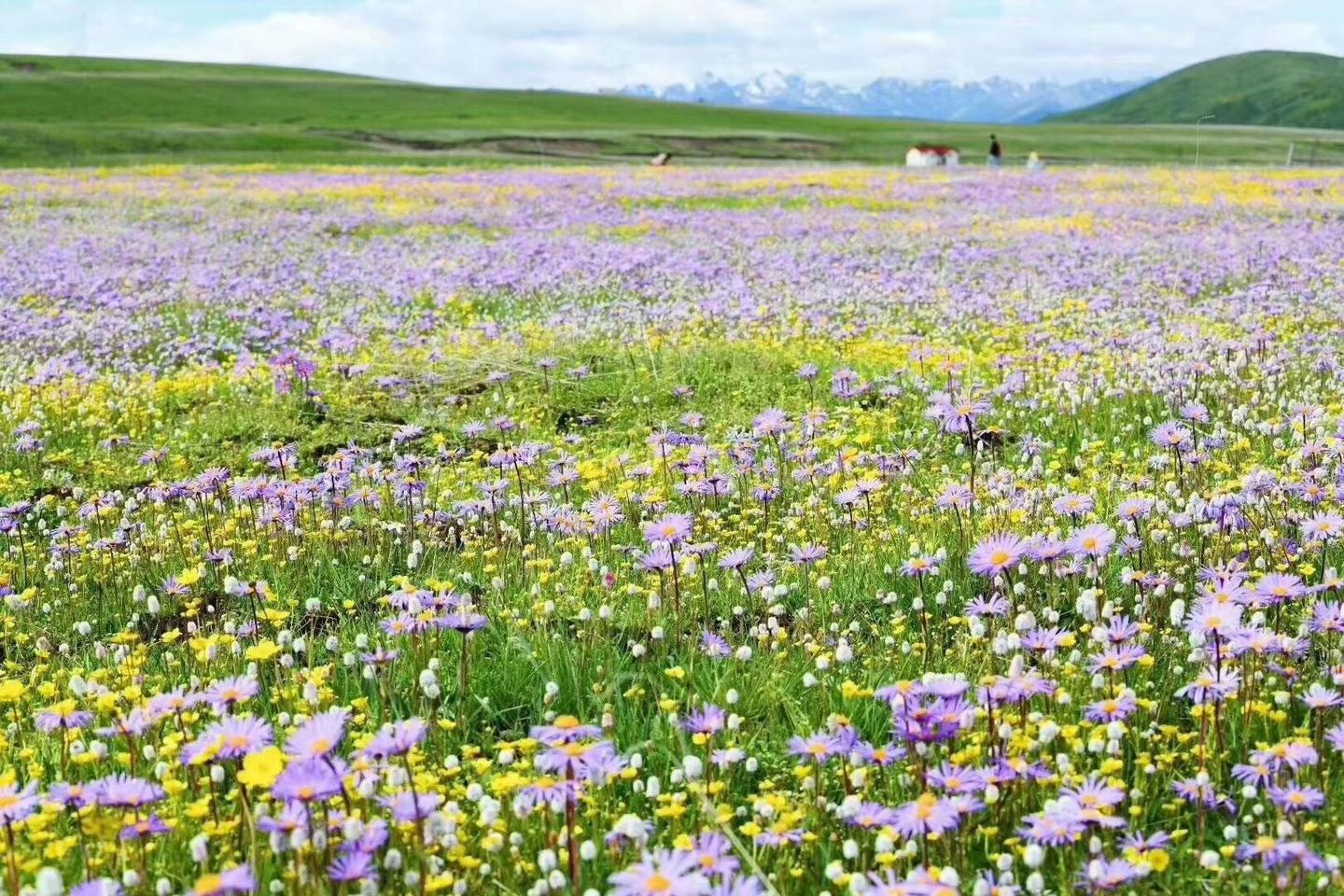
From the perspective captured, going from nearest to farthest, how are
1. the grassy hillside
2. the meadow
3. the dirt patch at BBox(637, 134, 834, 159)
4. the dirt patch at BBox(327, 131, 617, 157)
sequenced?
the meadow
the grassy hillside
the dirt patch at BBox(327, 131, 617, 157)
the dirt patch at BBox(637, 134, 834, 159)

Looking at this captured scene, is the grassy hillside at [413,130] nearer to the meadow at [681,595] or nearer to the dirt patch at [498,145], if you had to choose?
the dirt patch at [498,145]

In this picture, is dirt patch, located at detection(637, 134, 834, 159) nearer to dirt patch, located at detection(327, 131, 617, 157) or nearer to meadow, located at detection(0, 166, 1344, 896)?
dirt patch, located at detection(327, 131, 617, 157)

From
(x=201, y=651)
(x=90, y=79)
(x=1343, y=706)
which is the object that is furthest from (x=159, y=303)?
(x=90, y=79)

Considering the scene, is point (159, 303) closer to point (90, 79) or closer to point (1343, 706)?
point (1343, 706)

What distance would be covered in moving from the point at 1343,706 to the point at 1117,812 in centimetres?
105

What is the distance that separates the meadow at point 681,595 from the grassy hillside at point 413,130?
169ft

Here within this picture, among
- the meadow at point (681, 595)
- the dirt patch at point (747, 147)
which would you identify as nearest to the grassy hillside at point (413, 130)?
the dirt patch at point (747, 147)

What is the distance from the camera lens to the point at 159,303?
51.4ft

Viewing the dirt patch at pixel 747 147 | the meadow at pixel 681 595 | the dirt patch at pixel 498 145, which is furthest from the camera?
the dirt patch at pixel 747 147

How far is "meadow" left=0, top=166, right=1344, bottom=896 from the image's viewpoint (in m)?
3.18

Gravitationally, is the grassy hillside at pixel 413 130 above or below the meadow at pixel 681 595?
above

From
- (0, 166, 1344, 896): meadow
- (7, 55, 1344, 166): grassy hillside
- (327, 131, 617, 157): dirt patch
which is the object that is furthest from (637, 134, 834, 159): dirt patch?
(0, 166, 1344, 896): meadow

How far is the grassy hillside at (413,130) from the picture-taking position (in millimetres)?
77250

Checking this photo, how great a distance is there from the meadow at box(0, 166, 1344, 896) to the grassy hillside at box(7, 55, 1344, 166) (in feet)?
169
